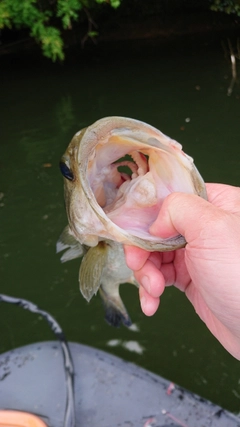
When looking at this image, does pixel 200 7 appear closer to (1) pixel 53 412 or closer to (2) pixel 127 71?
(2) pixel 127 71

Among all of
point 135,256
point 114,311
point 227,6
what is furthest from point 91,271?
point 227,6

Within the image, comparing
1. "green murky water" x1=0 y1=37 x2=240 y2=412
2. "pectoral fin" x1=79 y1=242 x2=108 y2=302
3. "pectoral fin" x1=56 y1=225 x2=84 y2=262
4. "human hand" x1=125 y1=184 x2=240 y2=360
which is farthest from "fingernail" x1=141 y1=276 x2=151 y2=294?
"green murky water" x1=0 y1=37 x2=240 y2=412

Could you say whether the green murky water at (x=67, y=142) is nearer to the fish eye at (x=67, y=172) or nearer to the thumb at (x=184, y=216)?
the thumb at (x=184, y=216)

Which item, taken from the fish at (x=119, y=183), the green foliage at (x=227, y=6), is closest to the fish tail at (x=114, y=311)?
the fish at (x=119, y=183)

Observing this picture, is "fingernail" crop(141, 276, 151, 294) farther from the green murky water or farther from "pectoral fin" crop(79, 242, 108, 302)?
the green murky water

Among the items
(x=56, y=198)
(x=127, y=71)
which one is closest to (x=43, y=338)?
(x=56, y=198)

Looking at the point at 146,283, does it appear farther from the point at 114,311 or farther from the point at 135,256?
the point at 114,311
